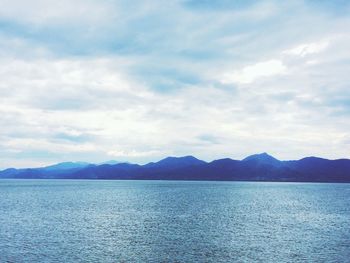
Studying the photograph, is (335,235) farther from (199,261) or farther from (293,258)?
(199,261)

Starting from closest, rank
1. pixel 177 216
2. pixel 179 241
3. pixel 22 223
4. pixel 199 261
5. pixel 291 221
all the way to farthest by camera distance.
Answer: pixel 199 261 → pixel 179 241 → pixel 22 223 → pixel 291 221 → pixel 177 216

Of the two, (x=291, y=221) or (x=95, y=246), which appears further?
(x=291, y=221)

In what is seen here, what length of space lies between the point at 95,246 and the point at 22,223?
38756mm

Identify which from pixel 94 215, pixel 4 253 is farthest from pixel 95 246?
pixel 94 215

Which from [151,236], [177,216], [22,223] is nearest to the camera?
[151,236]

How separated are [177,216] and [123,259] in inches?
2197

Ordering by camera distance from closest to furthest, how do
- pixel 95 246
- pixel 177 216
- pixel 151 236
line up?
pixel 95 246 → pixel 151 236 → pixel 177 216

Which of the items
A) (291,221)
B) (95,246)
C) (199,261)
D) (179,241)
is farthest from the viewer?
(291,221)

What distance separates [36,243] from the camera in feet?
221

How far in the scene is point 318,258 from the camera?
57719 mm

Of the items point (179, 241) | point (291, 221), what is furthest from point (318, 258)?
point (291, 221)

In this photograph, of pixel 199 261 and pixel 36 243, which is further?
pixel 36 243

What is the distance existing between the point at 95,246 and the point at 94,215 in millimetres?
48812

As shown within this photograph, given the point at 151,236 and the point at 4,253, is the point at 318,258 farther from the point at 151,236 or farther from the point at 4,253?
the point at 4,253
